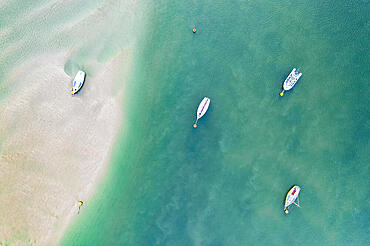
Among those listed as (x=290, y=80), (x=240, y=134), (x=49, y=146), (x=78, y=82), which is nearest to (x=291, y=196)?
(x=240, y=134)

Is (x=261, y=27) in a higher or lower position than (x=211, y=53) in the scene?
higher

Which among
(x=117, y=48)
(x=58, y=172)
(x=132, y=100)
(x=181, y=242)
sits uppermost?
(x=117, y=48)

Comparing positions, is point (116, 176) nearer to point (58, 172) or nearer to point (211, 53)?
point (58, 172)

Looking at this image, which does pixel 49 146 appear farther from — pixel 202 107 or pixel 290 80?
pixel 290 80

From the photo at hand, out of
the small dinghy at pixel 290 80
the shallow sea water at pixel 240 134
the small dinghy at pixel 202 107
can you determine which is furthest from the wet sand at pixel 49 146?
the small dinghy at pixel 290 80

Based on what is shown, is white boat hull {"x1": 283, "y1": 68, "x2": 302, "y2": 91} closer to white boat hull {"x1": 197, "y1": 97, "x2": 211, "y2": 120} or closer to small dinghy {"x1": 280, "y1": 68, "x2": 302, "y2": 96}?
small dinghy {"x1": 280, "y1": 68, "x2": 302, "y2": 96}

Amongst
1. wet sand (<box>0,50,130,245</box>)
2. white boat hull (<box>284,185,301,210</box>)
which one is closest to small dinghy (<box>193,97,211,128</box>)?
wet sand (<box>0,50,130,245</box>)

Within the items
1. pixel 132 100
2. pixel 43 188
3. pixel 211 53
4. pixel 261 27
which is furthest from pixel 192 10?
pixel 43 188
